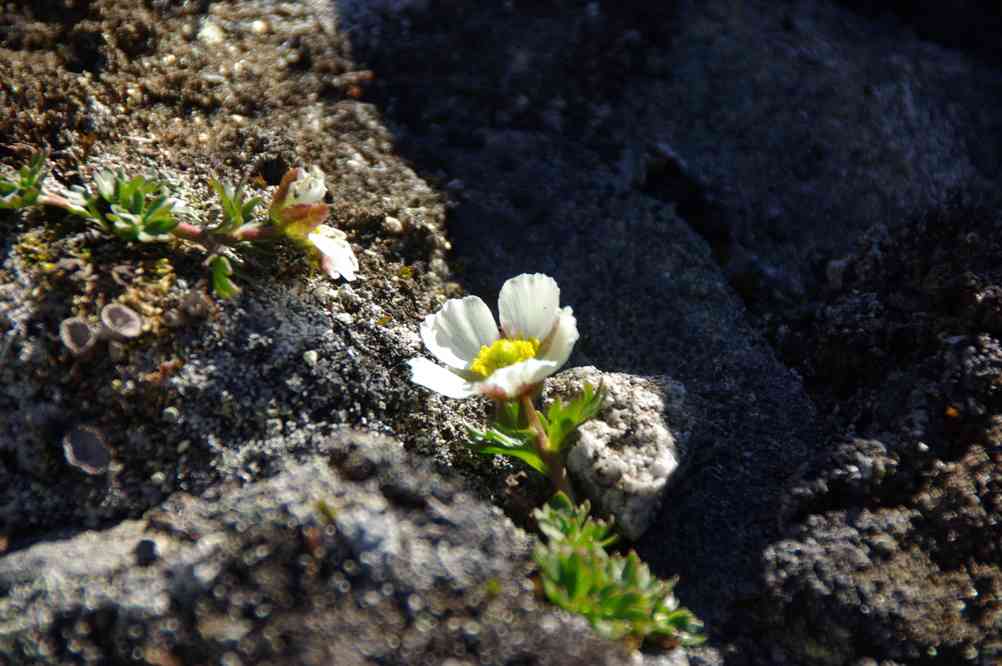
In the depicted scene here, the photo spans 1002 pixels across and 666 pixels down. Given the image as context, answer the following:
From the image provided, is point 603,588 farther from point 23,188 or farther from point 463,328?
point 23,188

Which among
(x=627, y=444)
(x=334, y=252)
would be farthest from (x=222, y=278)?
(x=627, y=444)

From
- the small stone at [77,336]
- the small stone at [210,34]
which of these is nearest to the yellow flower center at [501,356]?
the small stone at [77,336]

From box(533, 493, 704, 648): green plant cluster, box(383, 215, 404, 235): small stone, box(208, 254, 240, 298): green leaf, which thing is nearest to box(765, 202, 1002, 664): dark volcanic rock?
box(533, 493, 704, 648): green plant cluster

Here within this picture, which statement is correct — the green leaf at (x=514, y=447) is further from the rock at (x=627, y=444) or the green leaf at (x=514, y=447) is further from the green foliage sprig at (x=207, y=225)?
the green foliage sprig at (x=207, y=225)

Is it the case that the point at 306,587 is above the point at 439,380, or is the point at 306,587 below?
below

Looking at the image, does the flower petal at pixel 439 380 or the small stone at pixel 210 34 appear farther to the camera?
the small stone at pixel 210 34
